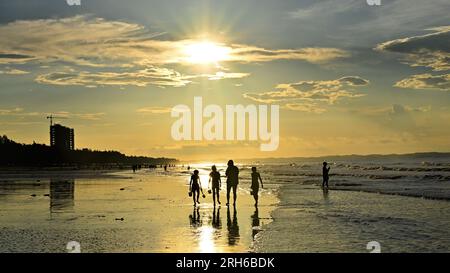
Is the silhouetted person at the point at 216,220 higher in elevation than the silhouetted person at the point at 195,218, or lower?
lower

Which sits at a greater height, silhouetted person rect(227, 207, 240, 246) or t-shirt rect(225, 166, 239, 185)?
t-shirt rect(225, 166, 239, 185)

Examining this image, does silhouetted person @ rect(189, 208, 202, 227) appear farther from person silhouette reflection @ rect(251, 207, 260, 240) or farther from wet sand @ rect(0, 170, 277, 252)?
person silhouette reflection @ rect(251, 207, 260, 240)

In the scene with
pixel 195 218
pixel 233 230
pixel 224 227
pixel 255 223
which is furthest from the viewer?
pixel 195 218

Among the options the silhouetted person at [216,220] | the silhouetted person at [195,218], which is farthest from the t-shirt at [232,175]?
the silhouetted person at [195,218]

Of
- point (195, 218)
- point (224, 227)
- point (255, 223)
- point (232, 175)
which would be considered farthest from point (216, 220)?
point (232, 175)

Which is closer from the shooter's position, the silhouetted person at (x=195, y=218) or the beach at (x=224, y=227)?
the beach at (x=224, y=227)

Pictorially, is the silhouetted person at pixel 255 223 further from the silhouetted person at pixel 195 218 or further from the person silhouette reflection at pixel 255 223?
the silhouetted person at pixel 195 218

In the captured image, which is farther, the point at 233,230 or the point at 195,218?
the point at 195,218

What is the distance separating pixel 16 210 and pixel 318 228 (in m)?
14.2

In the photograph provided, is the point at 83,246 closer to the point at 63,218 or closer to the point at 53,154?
Result: the point at 63,218

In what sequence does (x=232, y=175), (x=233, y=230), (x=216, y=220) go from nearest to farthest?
(x=233, y=230) < (x=216, y=220) < (x=232, y=175)

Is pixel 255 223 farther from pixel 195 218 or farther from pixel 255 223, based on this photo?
pixel 195 218

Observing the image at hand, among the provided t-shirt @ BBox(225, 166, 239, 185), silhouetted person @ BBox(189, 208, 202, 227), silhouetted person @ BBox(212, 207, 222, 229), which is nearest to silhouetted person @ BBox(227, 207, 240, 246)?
silhouetted person @ BBox(212, 207, 222, 229)
